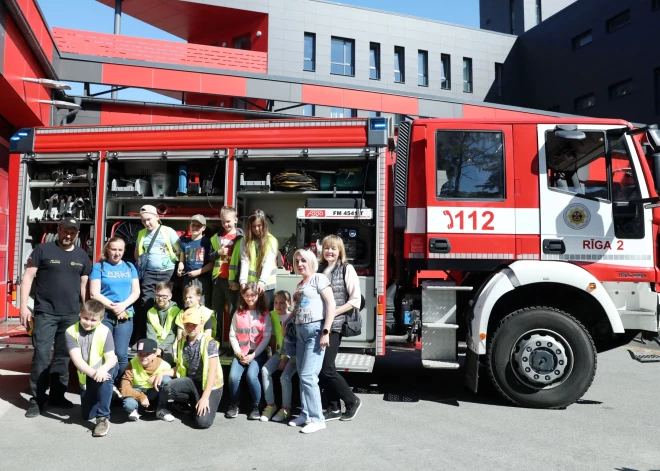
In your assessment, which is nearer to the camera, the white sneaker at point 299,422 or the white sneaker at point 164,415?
the white sneaker at point 299,422

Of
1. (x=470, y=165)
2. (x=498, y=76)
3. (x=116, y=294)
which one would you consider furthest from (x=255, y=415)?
(x=498, y=76)

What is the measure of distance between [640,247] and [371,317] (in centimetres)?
271

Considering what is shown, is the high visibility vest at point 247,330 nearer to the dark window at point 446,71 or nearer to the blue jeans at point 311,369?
the blue jeans at point 311,369

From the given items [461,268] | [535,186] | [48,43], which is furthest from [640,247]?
[48,43]

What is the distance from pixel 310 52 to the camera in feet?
73.0

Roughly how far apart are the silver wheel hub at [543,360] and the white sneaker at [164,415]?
3.29 meters

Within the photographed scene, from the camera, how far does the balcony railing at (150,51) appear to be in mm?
15891

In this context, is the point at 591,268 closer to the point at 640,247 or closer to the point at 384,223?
the point at 640,247

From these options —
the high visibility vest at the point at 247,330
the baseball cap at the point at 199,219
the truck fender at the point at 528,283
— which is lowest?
the high visibility vest at the point at 247,330

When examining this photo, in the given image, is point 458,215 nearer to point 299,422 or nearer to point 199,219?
point 299,422

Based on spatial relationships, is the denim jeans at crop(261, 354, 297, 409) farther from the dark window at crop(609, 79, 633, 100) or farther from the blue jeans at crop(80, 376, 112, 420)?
the dark window at crop(609, 79, 633, 100)

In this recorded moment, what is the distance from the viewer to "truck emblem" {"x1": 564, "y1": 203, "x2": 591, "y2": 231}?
17.4 feet

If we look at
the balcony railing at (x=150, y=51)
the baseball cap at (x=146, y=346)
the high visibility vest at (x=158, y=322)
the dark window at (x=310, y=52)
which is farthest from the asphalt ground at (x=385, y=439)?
the dark window at (x=310, y=52)

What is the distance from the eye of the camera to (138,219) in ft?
20.2
